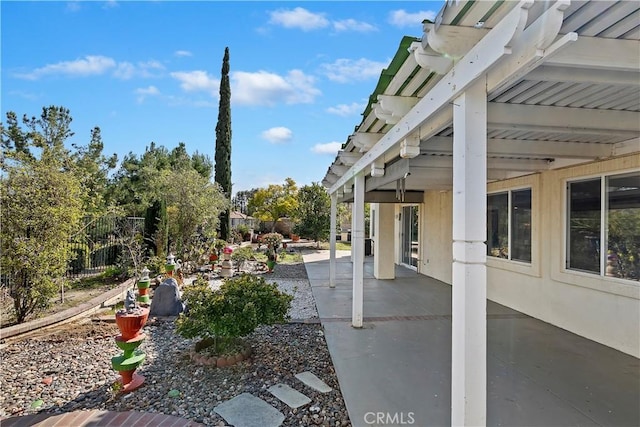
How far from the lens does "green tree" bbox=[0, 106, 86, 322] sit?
18.7 feet

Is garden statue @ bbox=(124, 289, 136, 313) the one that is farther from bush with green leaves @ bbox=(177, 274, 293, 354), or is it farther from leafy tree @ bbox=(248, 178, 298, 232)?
leafy tree @ bbox=(248, 178, 298, 232)

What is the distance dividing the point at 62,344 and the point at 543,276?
26.0 feet

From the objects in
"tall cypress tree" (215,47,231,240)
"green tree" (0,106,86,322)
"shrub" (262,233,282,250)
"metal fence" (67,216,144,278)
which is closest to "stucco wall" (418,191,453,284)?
"shrub" (262,233,282,250)

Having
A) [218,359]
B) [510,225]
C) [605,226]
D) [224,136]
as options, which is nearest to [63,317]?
[218,359]

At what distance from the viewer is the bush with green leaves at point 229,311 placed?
4152 millimetres

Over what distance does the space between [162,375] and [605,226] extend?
21.0 ft

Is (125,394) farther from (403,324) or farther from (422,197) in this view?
(422,197)

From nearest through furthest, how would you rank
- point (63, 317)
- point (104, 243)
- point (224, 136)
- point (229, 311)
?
1. point (229, 311)
2. point (63, 317)
3. point (104, 243)
4. point (224, 136)

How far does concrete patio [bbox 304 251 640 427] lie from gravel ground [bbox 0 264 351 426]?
354 mm

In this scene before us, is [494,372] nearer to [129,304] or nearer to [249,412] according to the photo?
[249,412]

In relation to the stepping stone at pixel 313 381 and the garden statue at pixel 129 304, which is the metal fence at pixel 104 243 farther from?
the stepping stone at pixel 313 381

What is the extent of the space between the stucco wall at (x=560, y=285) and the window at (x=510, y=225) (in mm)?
196

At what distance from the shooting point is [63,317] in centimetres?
611

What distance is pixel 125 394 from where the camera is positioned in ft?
11.8
